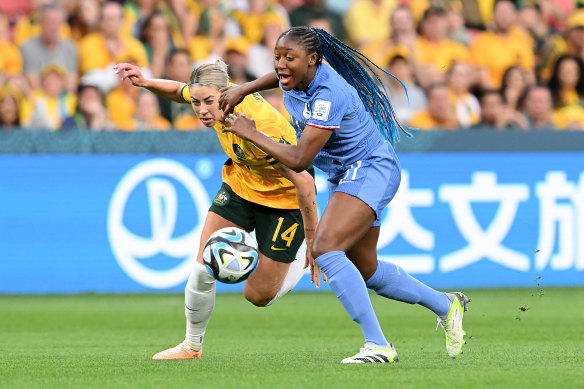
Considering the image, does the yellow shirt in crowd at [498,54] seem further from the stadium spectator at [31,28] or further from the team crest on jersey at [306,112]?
the team crest on jersey at [306,112]

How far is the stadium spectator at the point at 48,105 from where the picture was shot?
40.5 feet

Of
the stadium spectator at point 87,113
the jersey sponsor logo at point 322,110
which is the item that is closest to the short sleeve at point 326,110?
the jersey sponsor logo at point 322,110

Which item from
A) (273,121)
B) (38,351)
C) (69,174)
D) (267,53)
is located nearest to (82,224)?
(69,174)

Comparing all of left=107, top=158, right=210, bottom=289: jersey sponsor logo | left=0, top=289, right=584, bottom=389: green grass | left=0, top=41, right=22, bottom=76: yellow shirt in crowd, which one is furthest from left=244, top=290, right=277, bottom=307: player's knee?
left=0, top=41, right=22, bottom=76: yellow shirt in crowd

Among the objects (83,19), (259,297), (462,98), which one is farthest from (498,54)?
(259,297)

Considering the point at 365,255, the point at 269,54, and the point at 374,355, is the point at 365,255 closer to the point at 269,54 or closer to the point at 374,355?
the point at 374,355

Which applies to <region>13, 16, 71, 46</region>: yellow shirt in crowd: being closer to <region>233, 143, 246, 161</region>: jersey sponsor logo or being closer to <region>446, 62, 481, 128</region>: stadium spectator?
<region>446, 62, 481, 128</region>: stadium spectator

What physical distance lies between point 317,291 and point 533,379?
7.16 m

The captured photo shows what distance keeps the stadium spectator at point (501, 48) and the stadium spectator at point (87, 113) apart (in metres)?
5.30

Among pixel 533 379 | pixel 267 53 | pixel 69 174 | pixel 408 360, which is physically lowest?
pixel 69 174

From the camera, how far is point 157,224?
1187 cm

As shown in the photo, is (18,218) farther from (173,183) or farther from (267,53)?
(267,53)

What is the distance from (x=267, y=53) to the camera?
45.8 feet

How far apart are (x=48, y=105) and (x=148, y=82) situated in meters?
5.59
